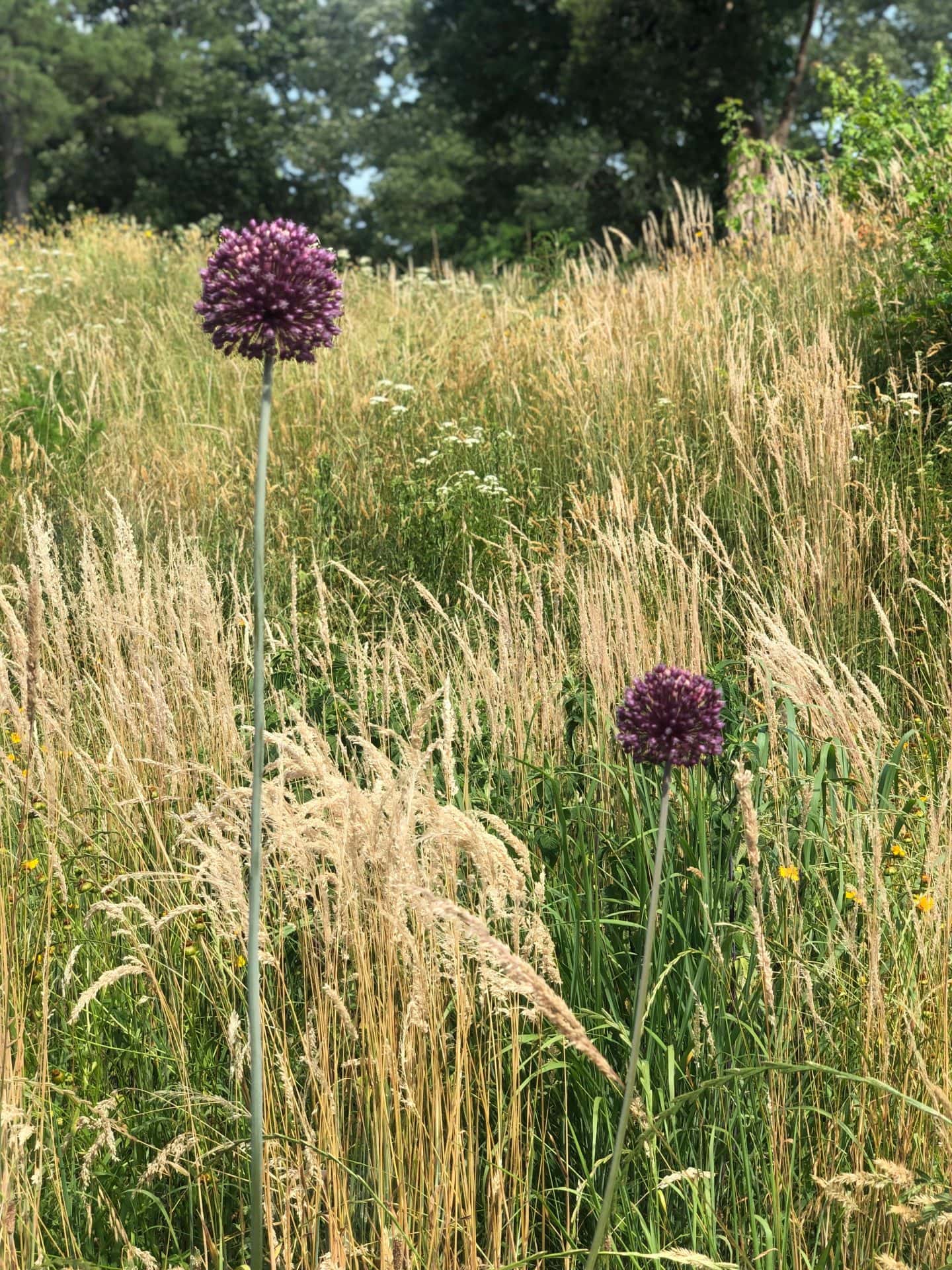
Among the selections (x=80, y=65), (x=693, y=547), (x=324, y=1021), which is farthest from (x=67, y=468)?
(x=80, y=65)

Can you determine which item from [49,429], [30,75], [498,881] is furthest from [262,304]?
[30,75]

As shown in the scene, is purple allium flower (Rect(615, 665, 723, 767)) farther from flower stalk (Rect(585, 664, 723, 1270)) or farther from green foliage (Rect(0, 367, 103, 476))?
green foliage (Rect(0, 367, 103, 476))

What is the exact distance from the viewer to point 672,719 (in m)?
1.42

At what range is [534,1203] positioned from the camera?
77.0 inches

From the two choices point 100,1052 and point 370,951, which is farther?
point 100,1052

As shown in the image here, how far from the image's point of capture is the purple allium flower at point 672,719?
55.9 inches

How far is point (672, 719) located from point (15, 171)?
30111 millimetres

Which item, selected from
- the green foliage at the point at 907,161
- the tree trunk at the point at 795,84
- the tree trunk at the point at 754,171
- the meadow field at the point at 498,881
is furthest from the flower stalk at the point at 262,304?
the tree trunk at the point at 795,84

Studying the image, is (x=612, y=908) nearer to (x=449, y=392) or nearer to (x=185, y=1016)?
(x=185, y=1016)

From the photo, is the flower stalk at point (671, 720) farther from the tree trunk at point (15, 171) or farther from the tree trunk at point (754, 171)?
the tree trunk at point (15, 171)

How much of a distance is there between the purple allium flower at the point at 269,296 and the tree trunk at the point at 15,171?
2790cm

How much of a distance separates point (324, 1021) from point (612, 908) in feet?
2.54

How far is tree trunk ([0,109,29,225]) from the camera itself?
26.5 m

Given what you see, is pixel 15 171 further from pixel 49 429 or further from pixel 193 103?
pixel 49 429
